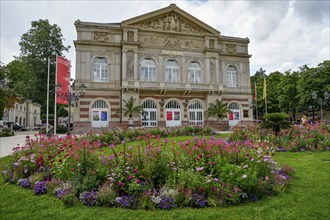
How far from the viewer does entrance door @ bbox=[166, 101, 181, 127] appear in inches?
1084

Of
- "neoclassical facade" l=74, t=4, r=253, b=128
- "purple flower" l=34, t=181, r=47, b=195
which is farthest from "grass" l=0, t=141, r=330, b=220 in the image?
"neoclassical facade" l=74, t=4, r=253, b=128

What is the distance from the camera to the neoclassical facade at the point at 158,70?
1019 inches

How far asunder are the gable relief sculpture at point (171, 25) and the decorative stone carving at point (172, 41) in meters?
1.10

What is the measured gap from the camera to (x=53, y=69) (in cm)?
3100

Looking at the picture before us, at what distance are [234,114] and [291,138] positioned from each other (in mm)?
18624

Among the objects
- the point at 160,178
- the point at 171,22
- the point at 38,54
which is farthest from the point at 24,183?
the point at 38,54

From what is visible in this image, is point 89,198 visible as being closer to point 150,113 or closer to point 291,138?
point 291,138

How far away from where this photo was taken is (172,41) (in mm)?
28312

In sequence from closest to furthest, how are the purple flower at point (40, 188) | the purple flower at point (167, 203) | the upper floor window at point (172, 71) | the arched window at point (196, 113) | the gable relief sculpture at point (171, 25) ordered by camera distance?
the purple flower at point (167, 203), the purple flower at point (40, 188), the gable relief sculpture at point (171, 25), the upper floor window at point (172, 71), the arched window at point (196, 113)

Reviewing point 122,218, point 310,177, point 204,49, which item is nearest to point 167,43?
point 204,49

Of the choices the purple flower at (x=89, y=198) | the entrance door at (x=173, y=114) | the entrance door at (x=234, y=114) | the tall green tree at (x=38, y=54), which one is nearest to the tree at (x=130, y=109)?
the entrance door at (x=173, y=114)

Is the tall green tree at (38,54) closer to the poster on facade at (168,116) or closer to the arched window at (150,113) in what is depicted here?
the arched window at (150,113)

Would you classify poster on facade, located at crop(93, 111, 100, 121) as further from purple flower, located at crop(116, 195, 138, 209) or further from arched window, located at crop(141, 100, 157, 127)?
purple flower, located at crop(116, 195, 138, 209)

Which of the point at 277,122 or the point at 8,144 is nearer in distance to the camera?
the point at 277,122
